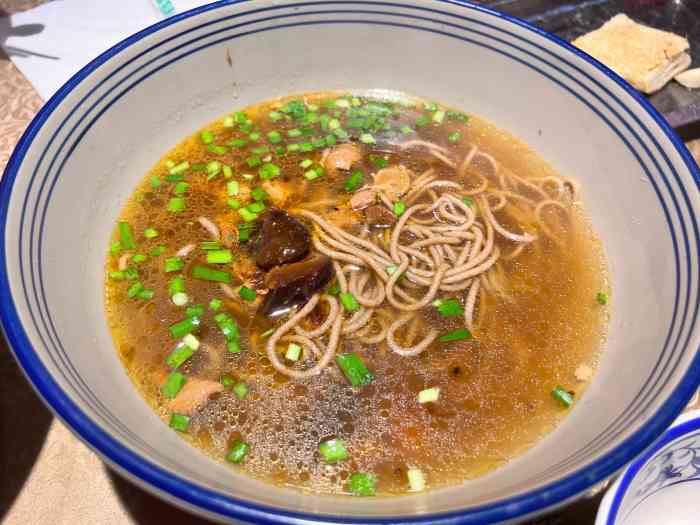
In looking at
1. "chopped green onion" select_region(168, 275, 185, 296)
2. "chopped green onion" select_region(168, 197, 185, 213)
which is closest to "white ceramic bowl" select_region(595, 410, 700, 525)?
"chopped green onion" select_region(168, 275, 185, 296)

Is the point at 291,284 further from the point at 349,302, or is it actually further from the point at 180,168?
the point at 180,168

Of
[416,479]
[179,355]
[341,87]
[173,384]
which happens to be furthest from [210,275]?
[341,87]

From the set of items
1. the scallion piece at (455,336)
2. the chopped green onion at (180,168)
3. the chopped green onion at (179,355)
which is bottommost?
the chopped green onion at (179,355)

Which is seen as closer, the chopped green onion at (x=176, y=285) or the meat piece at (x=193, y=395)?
the meat piece at (x=193, y=395)

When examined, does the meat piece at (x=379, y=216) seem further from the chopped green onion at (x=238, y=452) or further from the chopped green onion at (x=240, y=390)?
Answer: the chopped green onion at (x=238, y=452)

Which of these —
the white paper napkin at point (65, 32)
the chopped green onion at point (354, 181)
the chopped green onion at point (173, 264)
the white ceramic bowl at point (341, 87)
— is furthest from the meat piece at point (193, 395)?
the white paper napkin at point (65, 32)

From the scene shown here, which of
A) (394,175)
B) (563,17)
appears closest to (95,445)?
(394,175)

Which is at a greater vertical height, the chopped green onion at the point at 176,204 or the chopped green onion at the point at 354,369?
the chopped green onion at the point at 176,204
